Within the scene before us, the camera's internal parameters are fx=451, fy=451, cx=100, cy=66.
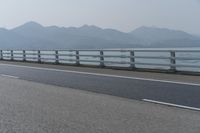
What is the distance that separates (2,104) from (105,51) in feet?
45.0

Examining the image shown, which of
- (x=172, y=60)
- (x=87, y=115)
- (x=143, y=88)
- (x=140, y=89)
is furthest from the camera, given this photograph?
(x=172, y=60)

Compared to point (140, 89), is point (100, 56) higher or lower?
higher

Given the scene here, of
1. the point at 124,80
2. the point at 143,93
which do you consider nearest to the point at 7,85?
the point at 124,80

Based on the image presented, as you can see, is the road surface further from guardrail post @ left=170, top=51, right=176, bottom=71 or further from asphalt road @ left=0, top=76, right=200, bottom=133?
guardrail post @ left=170, top=51, right=176, bottom=71

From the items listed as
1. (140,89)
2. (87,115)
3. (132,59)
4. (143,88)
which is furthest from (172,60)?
(87,115)

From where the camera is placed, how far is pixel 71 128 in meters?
8.16

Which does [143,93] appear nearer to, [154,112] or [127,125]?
[154,112]

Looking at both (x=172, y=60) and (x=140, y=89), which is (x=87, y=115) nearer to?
(x=140, y=89)

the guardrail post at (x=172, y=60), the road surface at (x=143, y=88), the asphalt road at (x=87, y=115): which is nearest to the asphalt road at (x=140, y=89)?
the road surface at (x=143, y=88)

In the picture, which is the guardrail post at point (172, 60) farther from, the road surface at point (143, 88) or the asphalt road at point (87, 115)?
the asphalt road at point (87, 115)

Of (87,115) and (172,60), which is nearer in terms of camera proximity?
(87,115)

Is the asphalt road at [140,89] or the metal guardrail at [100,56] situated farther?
the metal guardrail at [100,56]

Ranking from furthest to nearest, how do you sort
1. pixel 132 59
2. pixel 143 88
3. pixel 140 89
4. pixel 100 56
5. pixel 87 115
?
pixel 100 56, pixel 132 59, pixel 143 88, pixel 140 89, pixel 87 115

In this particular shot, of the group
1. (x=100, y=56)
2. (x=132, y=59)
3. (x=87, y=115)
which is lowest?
(x=87, y=115)
